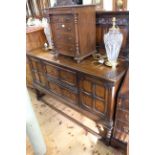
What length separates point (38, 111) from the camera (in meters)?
2.08

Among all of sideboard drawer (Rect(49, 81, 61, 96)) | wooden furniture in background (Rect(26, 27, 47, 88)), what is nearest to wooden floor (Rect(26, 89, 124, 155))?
sideboard drawer (Rect(49, 81, 61, 96))

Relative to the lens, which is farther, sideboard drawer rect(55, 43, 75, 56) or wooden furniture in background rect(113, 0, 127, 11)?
wooden furniture in background rect(113, 0, 127, 11)

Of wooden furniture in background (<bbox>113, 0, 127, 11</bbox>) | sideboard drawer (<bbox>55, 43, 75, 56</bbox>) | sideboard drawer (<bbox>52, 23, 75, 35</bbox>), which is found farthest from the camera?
wooden furniture in background (<bbox>113, 0, 127, 11</bbox>)

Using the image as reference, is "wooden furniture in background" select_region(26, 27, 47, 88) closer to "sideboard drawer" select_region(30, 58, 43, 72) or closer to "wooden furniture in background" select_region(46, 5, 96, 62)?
"sideboard drawer" select_region(30, 58, 43, 72)

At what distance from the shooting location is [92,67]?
134 cm

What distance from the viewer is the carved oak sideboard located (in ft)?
3.96

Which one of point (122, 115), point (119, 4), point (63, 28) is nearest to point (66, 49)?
point (63, 28)

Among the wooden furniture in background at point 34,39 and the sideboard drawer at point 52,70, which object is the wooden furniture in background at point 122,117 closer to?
the sideboard drawer at point 52,70

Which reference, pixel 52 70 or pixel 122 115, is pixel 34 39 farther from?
pixel 122 115

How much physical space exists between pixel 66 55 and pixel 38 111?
0.98m

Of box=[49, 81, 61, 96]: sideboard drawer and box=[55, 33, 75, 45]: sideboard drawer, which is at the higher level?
box=[55, 33, 75, 45]: sideboard drawer

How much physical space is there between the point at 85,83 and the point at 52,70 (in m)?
0.50
